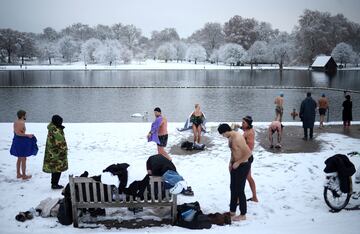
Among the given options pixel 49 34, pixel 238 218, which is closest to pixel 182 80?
pixel 238 218

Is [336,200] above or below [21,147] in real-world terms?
below

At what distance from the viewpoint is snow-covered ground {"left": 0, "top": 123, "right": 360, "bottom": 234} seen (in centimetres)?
604

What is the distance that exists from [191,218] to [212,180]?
8.74 ft

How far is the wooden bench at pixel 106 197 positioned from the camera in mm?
5949

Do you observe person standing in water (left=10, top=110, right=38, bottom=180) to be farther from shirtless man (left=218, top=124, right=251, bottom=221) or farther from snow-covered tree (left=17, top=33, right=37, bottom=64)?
snow-covered tree (left=17, top=33, right=37, bottom=64)

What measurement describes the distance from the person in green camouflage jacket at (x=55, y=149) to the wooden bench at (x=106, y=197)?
196 cm

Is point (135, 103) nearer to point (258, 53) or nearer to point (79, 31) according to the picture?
point (258, 53)

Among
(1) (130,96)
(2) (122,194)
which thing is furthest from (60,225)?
(1) (130,96)

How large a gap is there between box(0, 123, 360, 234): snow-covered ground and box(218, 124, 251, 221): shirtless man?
0.41 metres

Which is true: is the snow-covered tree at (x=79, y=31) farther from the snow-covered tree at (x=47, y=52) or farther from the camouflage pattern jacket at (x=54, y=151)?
the camouflage pattern jacket at (x=54, y=151)

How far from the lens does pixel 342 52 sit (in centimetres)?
9288

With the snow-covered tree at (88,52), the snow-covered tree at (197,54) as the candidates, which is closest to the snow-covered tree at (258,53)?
the snow-covered tree at (197,54)

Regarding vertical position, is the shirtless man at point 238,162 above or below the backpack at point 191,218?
above

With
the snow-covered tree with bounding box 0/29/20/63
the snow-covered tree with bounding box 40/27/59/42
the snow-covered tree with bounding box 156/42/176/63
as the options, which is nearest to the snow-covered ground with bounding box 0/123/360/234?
the snow-covered tree with bounding box 0/29/20/63
